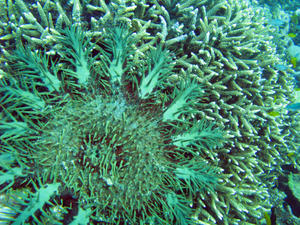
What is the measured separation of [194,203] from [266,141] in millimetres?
1759

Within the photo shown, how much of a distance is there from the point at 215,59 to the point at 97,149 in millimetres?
2432

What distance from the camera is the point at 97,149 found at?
78.7 inches

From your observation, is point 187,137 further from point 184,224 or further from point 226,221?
point 226,221

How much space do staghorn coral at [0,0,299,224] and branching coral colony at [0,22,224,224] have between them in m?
0.26

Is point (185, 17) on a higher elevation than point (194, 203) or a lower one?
higher

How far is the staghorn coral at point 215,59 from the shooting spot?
2.76 metres

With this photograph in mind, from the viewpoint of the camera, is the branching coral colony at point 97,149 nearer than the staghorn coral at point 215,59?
Yes

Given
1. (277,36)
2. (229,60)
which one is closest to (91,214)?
(229,60)

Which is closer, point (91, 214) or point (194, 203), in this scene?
point (91, 214)

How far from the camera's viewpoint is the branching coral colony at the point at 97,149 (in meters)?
1.92

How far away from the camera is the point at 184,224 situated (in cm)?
200

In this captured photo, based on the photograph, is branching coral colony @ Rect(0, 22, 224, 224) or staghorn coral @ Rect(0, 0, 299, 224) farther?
staghorn coral @ Rect(0, 0, 299, 224)

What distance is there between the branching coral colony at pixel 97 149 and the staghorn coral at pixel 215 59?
262 millimetres

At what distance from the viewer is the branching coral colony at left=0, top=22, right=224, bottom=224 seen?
1924 mm
